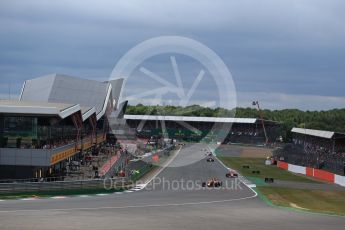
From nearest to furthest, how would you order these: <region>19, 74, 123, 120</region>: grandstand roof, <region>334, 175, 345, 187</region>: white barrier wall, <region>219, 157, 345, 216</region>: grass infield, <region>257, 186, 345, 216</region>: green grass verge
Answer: <region>219, 157, 345, 216</region>: grass infield < <region>257, 186, 345, 216</region>: green grass verge < <region>334, 175, 345, 187</region>: white barrier wall < <region>19, 74, 123, 120</region>: grandstand roof

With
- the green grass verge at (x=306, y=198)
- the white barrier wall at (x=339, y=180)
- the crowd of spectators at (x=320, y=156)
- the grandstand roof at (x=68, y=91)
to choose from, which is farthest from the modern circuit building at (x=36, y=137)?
the grandstand roof at (x=68, y=91)

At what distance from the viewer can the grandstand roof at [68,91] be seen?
124 meters

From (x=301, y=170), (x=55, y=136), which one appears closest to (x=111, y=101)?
(x=301, y=170)

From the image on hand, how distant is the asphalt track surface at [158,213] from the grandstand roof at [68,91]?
7911 cm

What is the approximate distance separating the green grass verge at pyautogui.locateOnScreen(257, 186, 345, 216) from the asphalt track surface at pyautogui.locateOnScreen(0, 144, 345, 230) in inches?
82.9

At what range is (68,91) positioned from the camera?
12650 cm

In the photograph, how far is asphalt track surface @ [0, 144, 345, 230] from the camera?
1027 inches

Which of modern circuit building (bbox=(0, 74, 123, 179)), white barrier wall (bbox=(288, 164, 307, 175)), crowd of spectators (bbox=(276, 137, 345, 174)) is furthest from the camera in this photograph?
white barrier wall (bbox=(288, 164, 307, 175))

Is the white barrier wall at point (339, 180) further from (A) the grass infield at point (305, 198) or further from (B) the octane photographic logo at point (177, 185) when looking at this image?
(B) the octane photographic logo at point (177, 185)

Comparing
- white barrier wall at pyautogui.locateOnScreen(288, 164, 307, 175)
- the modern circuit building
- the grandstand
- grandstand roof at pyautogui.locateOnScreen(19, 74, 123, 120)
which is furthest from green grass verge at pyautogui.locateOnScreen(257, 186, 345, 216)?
grandstand roof at pyautogui.locateOnScreen(19, 74, 123, 120)

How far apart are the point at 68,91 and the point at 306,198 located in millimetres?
85057

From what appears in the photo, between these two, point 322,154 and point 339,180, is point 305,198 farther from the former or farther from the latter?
point 322,154

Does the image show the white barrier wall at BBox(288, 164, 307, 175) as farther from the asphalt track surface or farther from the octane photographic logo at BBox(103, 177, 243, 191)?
the asphalt track surface

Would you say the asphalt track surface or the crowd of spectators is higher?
the crowd of spectators
